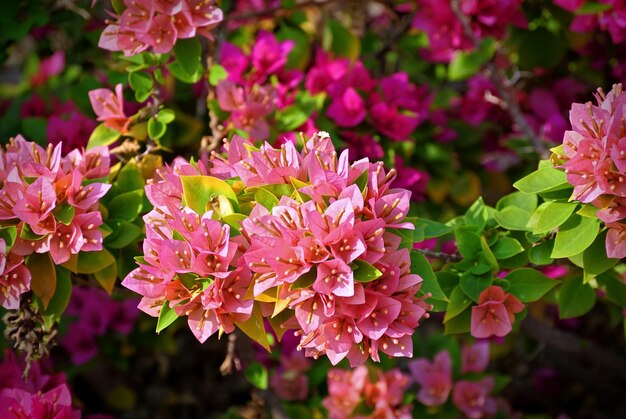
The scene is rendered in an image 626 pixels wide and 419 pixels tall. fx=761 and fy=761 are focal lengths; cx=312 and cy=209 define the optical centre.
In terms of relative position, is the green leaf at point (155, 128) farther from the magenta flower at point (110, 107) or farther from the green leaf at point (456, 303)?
the green leaf at point (456, 303)

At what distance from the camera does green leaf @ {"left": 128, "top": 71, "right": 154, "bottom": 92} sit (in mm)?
1336

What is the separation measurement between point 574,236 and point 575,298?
234 mm

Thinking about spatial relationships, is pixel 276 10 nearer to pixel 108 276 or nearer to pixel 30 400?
pixel 108 276

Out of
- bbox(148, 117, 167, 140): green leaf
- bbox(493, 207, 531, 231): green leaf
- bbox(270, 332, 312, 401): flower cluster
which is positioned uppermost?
bbox(493, 207, 531, 231): green leaf

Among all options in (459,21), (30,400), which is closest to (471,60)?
(459,21)

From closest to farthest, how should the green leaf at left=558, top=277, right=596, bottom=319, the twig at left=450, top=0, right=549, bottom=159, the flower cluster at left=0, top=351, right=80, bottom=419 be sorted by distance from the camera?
the flower cluster at left=0, top=351, right=80, bottom=419 < the green leaf at left=558, top=277, right=596, bottom=319 < the twig at left=450, top=0, right=549, bottom=159

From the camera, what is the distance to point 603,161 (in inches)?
39.1

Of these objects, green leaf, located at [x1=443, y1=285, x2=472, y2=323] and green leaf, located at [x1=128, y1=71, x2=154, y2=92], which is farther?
green leaf, located at [x1=128, y1=71, x2=154, y2=92]

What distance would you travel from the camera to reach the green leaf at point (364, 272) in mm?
951

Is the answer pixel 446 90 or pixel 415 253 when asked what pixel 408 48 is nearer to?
pixel 446 90

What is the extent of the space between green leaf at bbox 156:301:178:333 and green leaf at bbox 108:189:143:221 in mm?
237

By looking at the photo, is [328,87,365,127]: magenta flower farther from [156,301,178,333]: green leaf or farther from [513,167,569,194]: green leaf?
[156,301,178,333]: green leaf

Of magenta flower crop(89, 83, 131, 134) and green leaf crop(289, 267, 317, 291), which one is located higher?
green leaf crop(289, 267, 317, 291)

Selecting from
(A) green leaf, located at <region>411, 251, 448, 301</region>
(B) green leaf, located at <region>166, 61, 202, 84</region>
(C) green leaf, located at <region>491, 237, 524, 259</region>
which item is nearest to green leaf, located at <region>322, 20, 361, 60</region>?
(B) green leaf, located at <region>166, 61, 202, 84</region>
